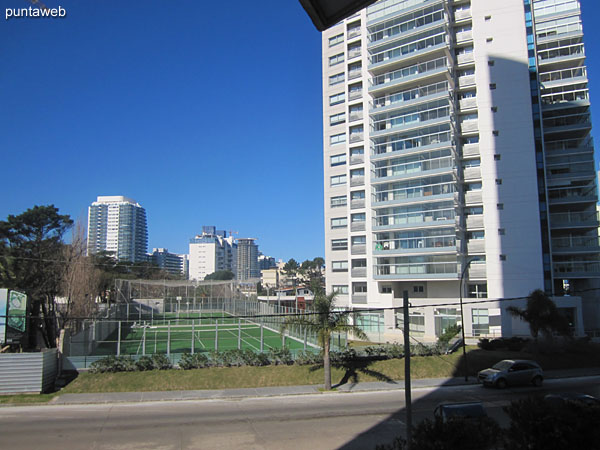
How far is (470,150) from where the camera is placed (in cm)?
5109

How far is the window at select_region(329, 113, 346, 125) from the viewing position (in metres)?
59.5

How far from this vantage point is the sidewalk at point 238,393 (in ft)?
74.2

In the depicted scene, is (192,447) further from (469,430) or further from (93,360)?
(93,360)

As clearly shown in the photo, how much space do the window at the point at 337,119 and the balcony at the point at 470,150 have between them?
52.8 feet

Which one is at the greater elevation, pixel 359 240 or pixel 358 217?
pixel 358 217

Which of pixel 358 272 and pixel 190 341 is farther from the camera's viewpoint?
pixel 358 272

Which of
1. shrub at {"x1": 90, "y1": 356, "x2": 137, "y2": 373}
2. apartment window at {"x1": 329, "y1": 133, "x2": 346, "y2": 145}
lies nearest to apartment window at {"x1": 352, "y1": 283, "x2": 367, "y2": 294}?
apartment window at {"x1": 329, "y1": 133, "x2": 346, "y2": 145}

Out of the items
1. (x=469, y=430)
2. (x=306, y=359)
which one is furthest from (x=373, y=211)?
(x=469, y=430)

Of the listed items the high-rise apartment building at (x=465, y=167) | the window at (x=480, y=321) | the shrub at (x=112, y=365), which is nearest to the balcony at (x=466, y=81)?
the high-rise apartment building at (x=465, y=167)

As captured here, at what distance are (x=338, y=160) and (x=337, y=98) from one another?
8.53 metres

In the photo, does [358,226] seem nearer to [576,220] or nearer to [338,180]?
[338,180]

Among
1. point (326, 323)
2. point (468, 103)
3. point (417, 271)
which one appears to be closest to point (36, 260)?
point (326, 323)

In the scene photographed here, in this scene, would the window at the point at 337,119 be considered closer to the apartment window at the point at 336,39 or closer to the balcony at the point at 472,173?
the apartment window at the point at 336,39

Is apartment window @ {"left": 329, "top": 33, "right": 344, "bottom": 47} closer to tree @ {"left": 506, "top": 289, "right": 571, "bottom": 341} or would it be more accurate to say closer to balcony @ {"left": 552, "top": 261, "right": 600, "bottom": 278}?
balcony @ {"left": 552, "top": 261, "right": 600, "bottom": 278}
